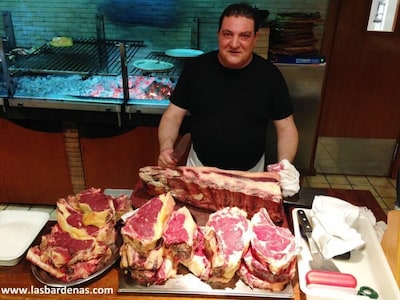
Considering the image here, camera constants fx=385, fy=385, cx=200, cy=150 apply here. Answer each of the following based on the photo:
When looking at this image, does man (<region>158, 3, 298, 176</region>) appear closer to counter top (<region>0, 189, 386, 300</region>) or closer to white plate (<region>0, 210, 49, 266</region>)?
white plate (<region>0, 210, 49, 266</region>)

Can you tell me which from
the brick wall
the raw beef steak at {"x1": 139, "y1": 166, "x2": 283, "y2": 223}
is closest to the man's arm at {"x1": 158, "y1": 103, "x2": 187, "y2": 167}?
the raw beef steak at {"x1": 139, "y1": 166, "x2": 283, "y2": 223}

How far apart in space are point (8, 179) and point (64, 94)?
942mm

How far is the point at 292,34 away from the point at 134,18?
1406 millimetres

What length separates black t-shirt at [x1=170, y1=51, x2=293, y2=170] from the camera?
2.22 metres

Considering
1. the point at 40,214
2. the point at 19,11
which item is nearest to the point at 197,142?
the point at 40,214

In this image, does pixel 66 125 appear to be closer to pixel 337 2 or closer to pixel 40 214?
pixel 40 214

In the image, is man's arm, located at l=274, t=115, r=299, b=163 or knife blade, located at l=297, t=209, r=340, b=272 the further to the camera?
man's arm, located at l=274, t=115, r=299, b=163

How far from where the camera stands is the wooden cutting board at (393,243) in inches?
49.9

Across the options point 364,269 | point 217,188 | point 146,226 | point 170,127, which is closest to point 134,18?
point 170,127

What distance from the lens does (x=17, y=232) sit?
5.02 feet

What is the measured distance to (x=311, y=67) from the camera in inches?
122

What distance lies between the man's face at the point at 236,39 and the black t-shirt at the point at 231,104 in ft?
0.40

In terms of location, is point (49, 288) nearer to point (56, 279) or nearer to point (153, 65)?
point (56, 279)

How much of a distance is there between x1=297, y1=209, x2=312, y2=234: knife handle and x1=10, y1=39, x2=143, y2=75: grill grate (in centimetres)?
196
